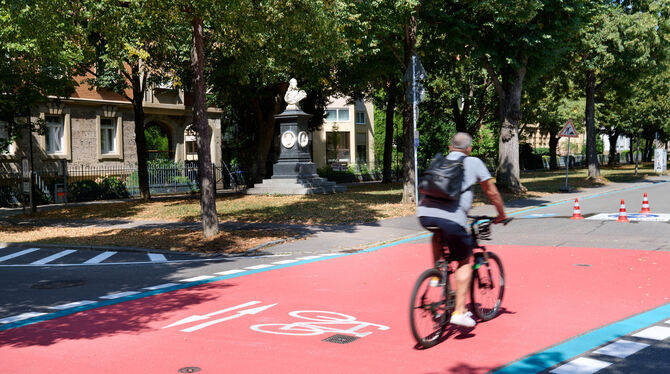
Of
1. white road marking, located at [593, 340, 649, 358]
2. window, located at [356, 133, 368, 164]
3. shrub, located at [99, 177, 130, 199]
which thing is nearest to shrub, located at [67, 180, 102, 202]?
shrub, located at [99, 177, 130, 199]

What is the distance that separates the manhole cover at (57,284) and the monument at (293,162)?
1717 cm

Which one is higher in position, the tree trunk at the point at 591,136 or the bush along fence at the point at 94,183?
the tree trunk at the point at 591,136

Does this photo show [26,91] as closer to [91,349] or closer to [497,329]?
[91,349]

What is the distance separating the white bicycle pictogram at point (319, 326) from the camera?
6363 mm

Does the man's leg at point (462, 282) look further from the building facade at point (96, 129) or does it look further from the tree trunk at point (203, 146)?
the building facade at point (96, 129)

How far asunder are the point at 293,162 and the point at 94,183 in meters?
9.70

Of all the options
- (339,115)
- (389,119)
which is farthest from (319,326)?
(339,115)

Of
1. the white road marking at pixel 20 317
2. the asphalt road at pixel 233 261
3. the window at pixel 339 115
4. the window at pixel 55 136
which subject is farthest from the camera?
the window at pixel 339 115

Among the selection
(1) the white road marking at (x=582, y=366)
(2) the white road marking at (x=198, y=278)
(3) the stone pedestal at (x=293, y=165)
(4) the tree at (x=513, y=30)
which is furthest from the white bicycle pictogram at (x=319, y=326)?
(3) the stone pedestal at (x=293, y=165)

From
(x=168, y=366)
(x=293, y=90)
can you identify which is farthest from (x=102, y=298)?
(x=293, y=90)

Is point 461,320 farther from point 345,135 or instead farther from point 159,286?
point 345,135

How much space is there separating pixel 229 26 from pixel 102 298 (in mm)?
8030

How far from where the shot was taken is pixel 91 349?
5965 mm

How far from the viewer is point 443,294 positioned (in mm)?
5781
